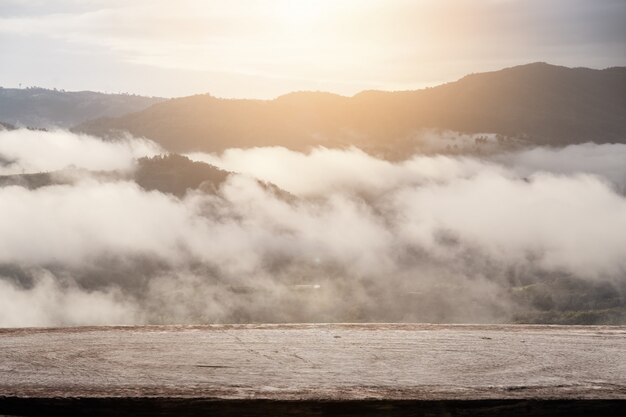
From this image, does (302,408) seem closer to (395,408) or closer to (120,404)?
(395,408)

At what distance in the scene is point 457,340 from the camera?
413cm

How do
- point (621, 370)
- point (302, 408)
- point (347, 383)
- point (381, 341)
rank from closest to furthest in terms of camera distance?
1. point (302, 408)
2. point (347, 383)
3. point (621, 370)
4. point (381, 341)

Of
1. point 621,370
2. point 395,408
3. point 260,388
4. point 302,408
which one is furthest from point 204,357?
point 621,370

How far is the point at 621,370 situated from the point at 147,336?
286 centimetres

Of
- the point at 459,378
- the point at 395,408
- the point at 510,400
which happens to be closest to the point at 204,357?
the point at 395,408

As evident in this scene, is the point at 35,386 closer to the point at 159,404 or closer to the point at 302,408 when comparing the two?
the point at 159,404

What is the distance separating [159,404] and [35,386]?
72 cm

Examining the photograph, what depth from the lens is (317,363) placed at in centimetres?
374

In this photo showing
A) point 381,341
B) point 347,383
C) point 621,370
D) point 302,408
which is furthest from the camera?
point 381,341

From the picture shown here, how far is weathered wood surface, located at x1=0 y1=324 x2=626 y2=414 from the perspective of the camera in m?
3.30

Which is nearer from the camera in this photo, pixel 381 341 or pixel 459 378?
pixel 459 378

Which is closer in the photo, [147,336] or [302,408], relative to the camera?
[302,408]

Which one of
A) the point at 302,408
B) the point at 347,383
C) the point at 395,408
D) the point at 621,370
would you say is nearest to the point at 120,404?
the point at 302,408

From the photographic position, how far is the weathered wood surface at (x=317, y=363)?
3.30 meters
